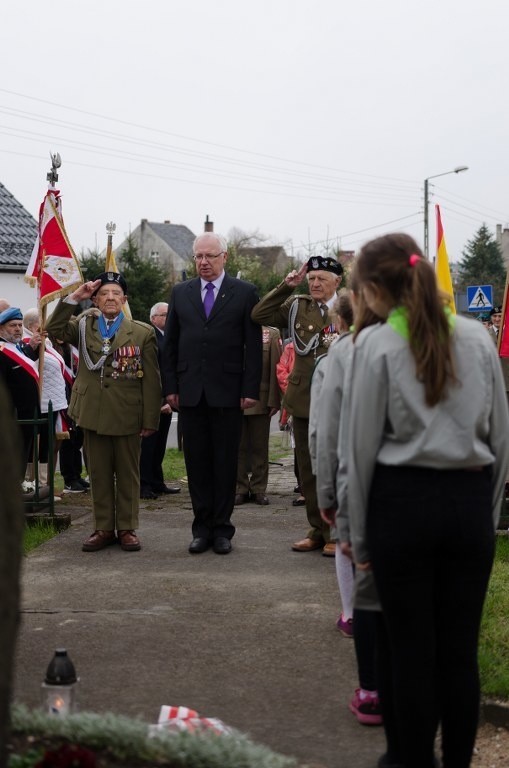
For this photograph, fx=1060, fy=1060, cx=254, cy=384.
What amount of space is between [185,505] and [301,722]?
19.2 feet

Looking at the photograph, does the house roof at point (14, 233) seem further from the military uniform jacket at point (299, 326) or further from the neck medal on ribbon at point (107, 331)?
the military uniform jacket at point (299, 326)

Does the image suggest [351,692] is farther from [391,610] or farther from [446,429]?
[446,429]

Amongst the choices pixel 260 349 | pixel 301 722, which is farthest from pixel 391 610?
pixel 260 349

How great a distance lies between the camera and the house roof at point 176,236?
92506 millimetres

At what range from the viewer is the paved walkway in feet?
15.0

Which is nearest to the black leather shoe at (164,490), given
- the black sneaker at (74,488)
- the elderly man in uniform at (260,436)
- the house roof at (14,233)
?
the elderly man in uniform at (260,436)

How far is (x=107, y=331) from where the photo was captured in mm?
7934

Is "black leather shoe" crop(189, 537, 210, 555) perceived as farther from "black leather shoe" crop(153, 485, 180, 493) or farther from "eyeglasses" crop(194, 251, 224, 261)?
"black leather shoe" crop(153, 485, 180, 493)

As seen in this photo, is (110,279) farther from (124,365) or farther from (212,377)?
(212,377)

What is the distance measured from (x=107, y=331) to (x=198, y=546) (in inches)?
68.3

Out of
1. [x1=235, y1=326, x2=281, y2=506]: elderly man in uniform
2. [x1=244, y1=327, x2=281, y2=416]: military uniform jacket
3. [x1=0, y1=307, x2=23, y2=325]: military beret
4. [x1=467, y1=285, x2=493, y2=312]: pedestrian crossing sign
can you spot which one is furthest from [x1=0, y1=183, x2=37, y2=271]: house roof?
[x1=0, y1=307, x2=23, y2=325]: military beret

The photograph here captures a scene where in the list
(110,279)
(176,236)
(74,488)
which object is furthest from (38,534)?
(176,236)

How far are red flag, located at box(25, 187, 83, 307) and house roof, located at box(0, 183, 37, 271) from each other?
1563 cm

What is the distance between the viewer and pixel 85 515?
9461 mm
